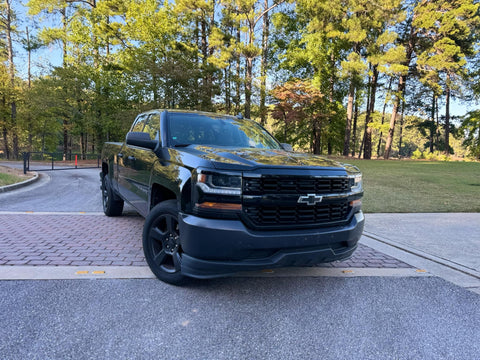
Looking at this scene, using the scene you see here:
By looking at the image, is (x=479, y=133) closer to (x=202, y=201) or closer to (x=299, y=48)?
(x=299, y=48)

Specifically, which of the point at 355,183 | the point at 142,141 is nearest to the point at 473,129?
the point at 355,183

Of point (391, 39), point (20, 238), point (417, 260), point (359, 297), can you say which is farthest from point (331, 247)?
point (391, 39)

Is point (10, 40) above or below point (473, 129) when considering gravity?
above

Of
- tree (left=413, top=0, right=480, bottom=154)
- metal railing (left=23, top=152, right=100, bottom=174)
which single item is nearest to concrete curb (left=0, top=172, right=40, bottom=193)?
metal railing (left=23, top=152, right=100, bottom=174)

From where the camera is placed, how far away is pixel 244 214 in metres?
2.48

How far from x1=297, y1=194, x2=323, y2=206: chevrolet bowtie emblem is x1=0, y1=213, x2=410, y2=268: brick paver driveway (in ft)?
4.78

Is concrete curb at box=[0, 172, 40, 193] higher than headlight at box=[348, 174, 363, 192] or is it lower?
lower

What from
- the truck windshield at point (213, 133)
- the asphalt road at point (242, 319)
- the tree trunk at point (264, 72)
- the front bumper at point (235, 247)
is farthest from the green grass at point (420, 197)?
the tree trunk at point (264, 72)

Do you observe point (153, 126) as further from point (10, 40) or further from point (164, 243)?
point (10, 40)

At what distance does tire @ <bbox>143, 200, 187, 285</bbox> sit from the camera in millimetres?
2840

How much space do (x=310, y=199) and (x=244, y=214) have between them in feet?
2.03

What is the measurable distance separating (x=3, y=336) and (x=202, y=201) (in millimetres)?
1720

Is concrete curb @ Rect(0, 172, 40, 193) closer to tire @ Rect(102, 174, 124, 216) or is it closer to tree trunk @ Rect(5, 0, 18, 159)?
tire @ Rect(102, 174, 124, 216)

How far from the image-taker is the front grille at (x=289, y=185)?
2.49 m
